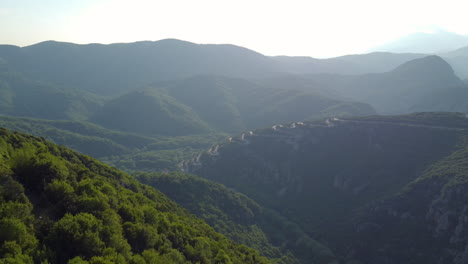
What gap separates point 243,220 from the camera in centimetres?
9838

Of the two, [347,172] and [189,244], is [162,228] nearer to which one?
[189,244]

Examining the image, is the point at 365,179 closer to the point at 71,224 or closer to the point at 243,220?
the point at 243,220

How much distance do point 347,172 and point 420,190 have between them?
29.6 m

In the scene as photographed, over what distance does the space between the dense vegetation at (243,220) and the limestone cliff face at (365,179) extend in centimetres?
702

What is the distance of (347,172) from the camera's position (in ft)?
402

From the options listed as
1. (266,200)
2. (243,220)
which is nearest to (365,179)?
(266,200)

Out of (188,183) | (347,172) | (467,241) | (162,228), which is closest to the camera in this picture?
(162,228)

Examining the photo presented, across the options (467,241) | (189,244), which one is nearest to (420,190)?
(467,241)

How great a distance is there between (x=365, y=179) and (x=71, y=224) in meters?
108

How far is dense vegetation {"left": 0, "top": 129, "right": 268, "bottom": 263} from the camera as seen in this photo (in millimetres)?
24953

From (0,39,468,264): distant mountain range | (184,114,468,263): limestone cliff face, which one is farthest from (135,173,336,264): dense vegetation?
(184,114,468,263): limestone cliff face

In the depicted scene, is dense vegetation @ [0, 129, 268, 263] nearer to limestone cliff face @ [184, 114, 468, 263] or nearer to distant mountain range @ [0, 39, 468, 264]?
distant mountain range @ [0, 39, 468, 264]

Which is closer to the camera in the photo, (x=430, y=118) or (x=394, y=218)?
(x=394, y=218)

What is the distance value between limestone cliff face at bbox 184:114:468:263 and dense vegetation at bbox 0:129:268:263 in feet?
211
